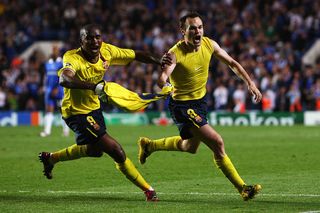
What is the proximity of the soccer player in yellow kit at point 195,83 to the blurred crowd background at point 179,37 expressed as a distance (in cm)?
1878

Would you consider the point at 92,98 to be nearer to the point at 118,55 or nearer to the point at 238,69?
the point at 118,55

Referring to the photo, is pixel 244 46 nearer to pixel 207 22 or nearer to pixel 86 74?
pixel 207 22

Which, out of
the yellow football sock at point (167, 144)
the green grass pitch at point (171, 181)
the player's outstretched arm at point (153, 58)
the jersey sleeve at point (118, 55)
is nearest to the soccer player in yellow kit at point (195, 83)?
the player's outstretched arm at point (153, 58)

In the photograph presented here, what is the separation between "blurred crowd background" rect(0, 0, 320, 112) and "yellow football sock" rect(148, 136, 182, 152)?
17.4 metres

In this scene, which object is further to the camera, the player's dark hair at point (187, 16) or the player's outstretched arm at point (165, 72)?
the player's dark hair at point (187, 16)

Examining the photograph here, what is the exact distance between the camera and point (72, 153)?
11750mm

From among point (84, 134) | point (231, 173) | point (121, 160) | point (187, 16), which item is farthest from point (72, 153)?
point (187, 16)

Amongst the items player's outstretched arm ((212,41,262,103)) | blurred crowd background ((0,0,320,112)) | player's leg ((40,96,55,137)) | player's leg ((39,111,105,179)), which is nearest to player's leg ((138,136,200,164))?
player's outstretched arm ((212,41,262,103))

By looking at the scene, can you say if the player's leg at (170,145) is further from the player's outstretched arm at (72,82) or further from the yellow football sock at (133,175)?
the player's outstretched arm at (72,82)

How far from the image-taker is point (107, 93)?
10.1m

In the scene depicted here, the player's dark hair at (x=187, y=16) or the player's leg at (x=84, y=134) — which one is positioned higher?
the player's dark hair at (x=187, y=16)

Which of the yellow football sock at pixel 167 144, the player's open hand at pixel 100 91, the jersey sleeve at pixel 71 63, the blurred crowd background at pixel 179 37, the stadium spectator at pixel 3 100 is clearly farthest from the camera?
the stadium spectator at pixel 3 100

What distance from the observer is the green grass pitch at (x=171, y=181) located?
10.2m

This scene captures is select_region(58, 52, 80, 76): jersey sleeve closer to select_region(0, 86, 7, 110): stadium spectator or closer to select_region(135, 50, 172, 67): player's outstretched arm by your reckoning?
select_region(135, 50, 172, 67): player's outstretched arm
